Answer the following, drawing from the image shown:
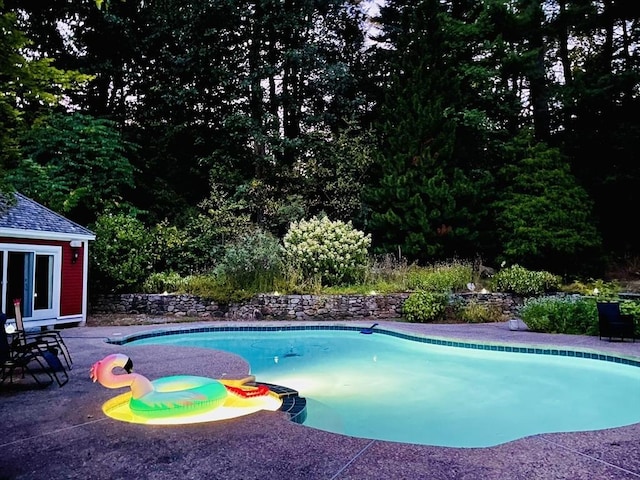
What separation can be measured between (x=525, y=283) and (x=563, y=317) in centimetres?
243

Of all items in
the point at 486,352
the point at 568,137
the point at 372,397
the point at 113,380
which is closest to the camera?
the point at 113,380

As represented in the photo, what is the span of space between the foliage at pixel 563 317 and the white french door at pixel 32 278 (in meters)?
10.8

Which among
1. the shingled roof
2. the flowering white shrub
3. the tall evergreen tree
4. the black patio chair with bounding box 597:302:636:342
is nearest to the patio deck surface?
the black patio chair with bounding box 597:302:636:342

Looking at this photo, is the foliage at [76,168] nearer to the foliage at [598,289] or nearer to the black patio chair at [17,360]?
the black patio chair at [17,360]

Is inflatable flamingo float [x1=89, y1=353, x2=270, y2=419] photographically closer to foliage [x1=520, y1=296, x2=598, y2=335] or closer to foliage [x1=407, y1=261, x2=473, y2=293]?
foliage [x1=520, y1=296, x2=598, y2=335]

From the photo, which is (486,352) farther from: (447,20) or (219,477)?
(447,20)

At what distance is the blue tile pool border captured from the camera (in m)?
6.93

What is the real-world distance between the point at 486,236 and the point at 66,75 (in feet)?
45.1

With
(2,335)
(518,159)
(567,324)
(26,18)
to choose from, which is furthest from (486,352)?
(26,18)

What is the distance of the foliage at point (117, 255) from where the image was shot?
40.7 feet

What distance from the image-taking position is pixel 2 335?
5141 millimetres

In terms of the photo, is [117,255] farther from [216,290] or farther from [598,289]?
[598,289]

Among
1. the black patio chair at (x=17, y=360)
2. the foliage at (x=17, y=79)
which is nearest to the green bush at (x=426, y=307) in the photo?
the black patio chair at (x=17, y=360)

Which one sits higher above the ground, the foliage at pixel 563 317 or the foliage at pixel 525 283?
the foliage at pixel 525 283
